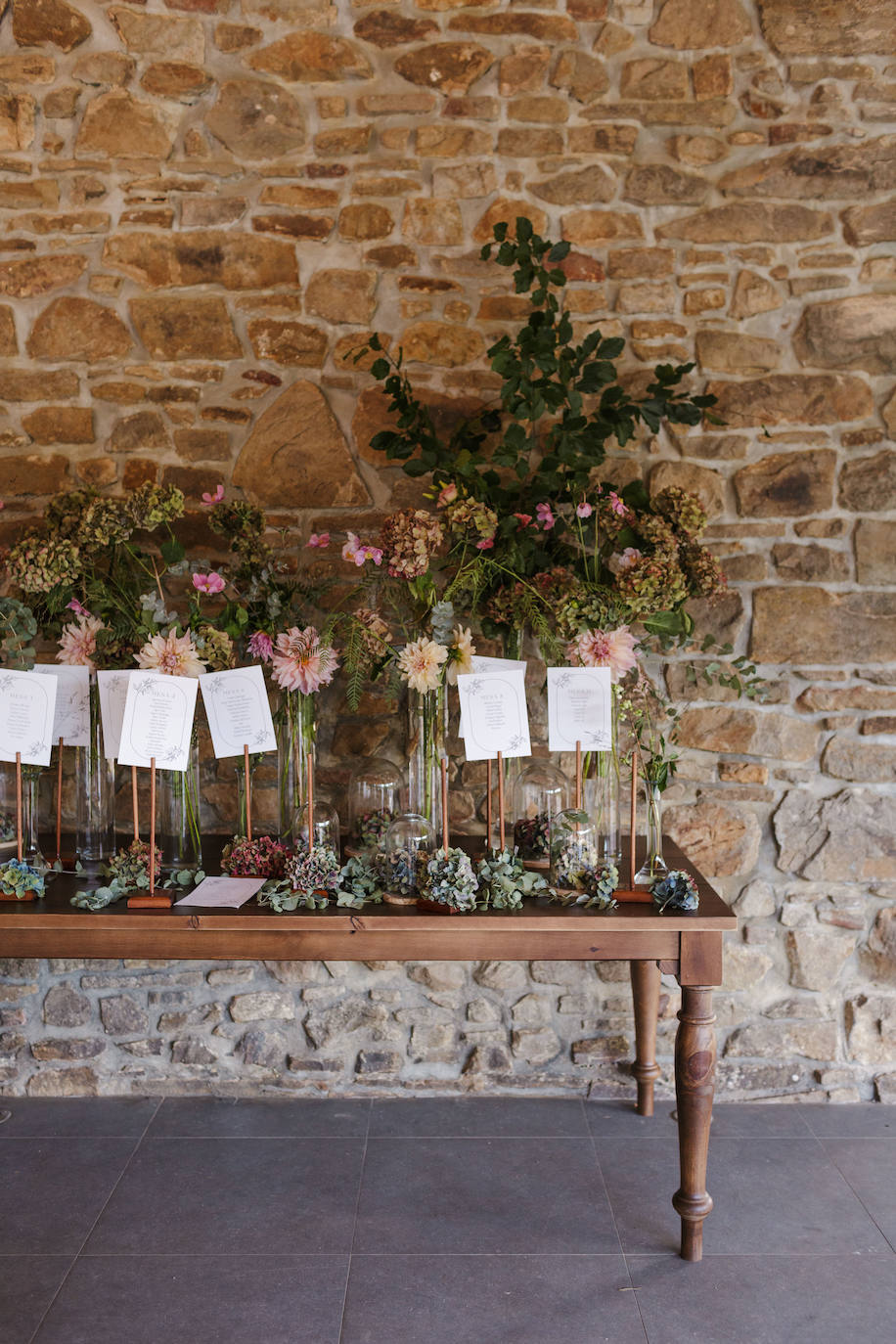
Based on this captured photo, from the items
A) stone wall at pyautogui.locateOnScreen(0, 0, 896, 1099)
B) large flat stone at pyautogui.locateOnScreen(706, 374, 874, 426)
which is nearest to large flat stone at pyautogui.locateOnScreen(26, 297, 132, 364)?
stone wall at pyautogui.locateOnScreen(0, 0, 896, 1099)

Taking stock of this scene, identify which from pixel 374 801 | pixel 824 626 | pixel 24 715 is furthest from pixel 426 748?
pixel 824 626

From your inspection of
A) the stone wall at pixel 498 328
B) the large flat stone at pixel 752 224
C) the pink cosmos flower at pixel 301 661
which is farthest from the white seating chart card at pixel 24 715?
the large flat stone at pixel 752 224

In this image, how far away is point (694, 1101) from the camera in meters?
2.12

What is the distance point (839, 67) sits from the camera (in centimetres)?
276

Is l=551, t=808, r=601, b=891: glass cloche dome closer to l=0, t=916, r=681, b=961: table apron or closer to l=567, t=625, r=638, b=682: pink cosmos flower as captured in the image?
l=0, t=916, r=681, b=961: table apron

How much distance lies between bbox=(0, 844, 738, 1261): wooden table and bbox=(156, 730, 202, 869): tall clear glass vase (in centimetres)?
33

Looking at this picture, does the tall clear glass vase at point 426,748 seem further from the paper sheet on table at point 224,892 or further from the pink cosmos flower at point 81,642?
the pink cosmos flower at point 81,642

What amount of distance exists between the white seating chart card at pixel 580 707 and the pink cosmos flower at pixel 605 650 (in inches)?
1.3

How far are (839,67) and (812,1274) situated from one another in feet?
9.81

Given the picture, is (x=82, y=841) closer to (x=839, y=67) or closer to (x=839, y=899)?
(x=839, y=899)

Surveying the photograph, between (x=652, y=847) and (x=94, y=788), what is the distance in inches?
53.9

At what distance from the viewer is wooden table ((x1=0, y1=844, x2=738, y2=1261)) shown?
6.95ft

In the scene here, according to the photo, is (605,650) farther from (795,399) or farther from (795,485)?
(795,399)

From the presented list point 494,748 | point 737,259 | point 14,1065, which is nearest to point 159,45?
point 737,259
